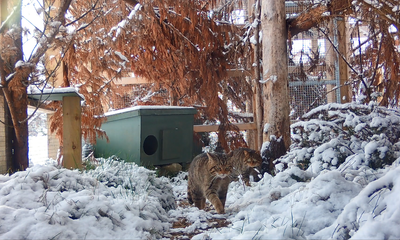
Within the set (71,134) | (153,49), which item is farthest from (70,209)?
(153,49)

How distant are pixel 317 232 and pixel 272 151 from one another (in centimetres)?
291

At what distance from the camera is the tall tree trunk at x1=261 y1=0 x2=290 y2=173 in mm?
5051

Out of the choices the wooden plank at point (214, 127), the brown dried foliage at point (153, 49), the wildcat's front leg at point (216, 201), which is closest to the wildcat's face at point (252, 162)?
the wildcat's front leg at point (216, 201)

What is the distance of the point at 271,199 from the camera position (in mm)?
3256

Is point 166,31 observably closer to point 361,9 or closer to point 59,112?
point 59,112

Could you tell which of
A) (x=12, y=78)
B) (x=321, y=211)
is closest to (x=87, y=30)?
(x=12, y=78)

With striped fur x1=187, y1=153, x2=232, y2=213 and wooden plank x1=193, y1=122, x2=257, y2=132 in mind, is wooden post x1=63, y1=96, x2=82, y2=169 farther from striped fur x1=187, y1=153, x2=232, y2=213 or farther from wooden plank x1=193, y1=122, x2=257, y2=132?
wooden plank x1=193, y1=122, x2=257, y2=132

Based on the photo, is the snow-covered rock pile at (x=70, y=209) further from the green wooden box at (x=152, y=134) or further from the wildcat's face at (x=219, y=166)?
the green wooden box at (x=152, y=134)

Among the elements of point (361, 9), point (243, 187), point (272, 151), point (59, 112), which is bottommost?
point (243, 187)

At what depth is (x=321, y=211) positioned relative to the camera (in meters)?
2.49

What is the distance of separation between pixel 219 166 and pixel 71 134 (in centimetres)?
194

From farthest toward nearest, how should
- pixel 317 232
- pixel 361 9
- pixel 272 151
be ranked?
1. pixel 272 151
2. pixel 361 9
3. pixel 317 232

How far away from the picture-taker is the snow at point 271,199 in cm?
205

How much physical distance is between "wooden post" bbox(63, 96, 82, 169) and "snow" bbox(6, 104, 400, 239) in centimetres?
60
